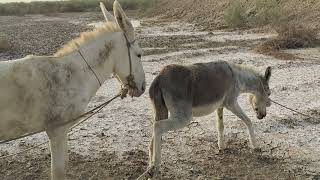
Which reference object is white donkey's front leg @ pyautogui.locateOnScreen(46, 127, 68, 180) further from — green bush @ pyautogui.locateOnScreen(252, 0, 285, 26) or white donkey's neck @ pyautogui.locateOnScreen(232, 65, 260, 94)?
green bush @ pyautogui.locateOnScreen(252, 0, 285, 26)

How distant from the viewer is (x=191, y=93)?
7137mm

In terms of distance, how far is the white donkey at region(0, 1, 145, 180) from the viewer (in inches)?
207

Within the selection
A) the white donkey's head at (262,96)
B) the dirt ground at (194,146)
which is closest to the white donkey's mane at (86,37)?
the dirt ground at (194,146)

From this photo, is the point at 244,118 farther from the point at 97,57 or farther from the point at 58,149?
the point at 58,149

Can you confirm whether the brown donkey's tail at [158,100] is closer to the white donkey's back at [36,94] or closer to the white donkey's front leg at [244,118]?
the white donkey's front leg at [244,118]

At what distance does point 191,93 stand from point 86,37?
204cm

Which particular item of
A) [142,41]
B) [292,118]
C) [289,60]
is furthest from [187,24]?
[292,118]

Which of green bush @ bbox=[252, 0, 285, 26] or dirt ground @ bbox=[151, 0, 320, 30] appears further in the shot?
green bush @ bbox=[252, 0, 285, 26]

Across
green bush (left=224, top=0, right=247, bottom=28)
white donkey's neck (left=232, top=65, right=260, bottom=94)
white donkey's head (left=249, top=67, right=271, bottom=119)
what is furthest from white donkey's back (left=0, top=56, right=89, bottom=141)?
green bush (left=224, top=0, right=247, bottom=28)

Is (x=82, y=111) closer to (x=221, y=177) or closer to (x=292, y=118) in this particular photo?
(x=221, y=177)

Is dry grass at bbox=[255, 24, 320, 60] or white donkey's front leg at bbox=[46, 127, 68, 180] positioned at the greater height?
white donkey's front leg at bbox=[46, 127, 68, 180]

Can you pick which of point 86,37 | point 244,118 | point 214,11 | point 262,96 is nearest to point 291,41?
point 262,96

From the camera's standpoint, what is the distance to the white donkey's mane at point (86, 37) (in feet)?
18.8

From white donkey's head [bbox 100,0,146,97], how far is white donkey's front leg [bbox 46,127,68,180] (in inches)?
42.1
